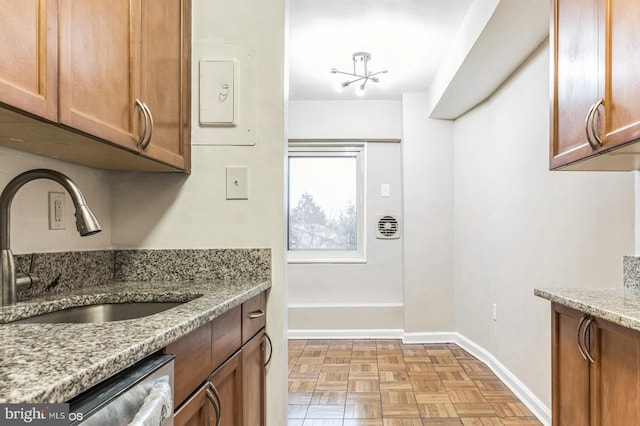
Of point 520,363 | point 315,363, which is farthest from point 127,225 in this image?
point 520,363

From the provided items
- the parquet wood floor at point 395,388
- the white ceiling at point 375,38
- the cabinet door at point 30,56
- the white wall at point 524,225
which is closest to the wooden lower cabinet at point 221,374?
the cabinet door at point 30,56

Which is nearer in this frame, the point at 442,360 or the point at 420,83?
the point at 442,360

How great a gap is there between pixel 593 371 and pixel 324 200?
3288 mm

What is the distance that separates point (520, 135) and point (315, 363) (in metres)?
2.21

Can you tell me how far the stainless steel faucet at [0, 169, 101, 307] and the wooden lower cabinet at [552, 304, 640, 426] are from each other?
133 cm

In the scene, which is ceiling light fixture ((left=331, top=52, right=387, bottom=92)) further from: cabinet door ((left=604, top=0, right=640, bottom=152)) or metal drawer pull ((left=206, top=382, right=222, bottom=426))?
metal drawer pull ((left=206, top=382, right=222, bottom=426))

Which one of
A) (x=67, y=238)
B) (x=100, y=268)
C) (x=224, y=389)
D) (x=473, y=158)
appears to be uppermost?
(x=473, y=158)

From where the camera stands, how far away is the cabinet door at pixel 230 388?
118 cm

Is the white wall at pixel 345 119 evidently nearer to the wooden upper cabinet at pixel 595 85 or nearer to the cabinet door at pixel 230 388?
the wooden upper cabinet at pixel 595 85

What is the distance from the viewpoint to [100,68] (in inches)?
43.9

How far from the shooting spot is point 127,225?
1.73 metres

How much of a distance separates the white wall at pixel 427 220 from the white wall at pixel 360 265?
0.89ft

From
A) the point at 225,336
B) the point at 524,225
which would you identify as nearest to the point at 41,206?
the point at 225,336

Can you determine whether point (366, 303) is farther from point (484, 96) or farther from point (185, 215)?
→ point (185, 215)
